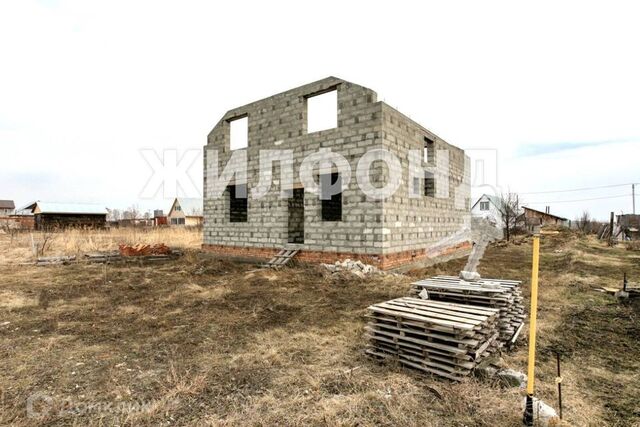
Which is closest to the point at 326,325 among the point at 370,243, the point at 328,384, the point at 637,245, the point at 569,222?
the point at 328,384

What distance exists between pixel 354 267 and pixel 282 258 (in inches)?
108

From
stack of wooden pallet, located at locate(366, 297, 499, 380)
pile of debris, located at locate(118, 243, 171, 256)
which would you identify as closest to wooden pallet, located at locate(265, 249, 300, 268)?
stack of wooden pallet, located at locate(366, 297, 499, 380)

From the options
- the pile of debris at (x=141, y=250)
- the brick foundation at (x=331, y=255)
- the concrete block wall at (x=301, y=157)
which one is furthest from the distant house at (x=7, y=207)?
the brick foundation at (x=331, y=255)

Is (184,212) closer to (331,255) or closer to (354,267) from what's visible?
(331,255)

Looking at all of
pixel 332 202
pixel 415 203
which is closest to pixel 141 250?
pixel 332 202

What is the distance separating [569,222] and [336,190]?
59.6 metres

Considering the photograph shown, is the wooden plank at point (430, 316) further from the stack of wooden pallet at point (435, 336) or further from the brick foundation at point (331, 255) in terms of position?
the brick foundation at point (331, 255)

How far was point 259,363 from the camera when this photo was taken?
158 inches

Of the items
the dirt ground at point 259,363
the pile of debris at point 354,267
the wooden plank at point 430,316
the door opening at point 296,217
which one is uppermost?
the door opening at point 296,217

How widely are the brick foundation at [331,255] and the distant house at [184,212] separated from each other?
4354 centimetres

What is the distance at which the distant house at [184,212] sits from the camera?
54769 mm

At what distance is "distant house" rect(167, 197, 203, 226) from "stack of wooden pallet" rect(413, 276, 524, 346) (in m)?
53.2

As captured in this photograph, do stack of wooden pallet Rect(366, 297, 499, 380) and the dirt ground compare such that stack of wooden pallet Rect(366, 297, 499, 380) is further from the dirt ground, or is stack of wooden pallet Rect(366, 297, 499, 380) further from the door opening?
the door opening

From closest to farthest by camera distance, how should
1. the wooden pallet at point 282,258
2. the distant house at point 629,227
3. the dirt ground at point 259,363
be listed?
the dirt ground at point 259,363 → the wooden pallet at point 282,258 → the distant house at point 629,227
